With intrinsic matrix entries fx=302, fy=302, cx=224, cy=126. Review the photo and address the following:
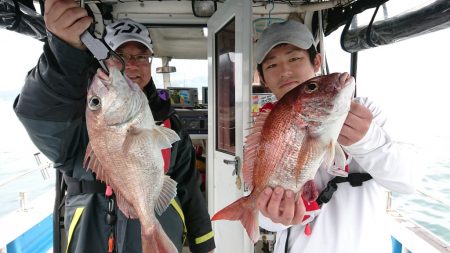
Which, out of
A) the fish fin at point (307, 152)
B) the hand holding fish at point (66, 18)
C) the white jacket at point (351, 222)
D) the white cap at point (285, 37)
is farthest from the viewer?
the white cap at point (285, 37)

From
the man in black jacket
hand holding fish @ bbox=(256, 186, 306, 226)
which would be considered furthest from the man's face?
hand holding fish @ bbox=(256, 186, 306, 226)

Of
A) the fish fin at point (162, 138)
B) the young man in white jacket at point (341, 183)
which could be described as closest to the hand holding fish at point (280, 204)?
the young man in white jacket at point (341, 183)

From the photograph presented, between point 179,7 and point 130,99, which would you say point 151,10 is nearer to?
point 179,7

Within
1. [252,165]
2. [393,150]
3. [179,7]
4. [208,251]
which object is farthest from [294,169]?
[179,7]

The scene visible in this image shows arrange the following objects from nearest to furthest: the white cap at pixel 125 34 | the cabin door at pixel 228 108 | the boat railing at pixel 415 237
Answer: the white cap at pixel 125 34 < the cabin door at pixel 228 108 < the boat railing at pixel 415 237

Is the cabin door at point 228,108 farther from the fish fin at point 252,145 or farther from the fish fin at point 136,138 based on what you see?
the fish fin at point 136,138

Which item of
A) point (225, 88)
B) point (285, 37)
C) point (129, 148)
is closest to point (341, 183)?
point (285, 37)

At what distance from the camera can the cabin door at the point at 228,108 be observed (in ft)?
8.69

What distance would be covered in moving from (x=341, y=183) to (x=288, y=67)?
69 cm

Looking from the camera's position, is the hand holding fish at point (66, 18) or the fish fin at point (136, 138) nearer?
the hand holding fish at point (66, 18)

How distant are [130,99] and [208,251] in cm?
148

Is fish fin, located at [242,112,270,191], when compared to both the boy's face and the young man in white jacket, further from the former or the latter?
the boy's face

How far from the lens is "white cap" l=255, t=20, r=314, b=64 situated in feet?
5.45

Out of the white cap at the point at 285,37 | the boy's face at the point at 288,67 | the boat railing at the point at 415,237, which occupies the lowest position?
the boat railing at the point at 415,237
